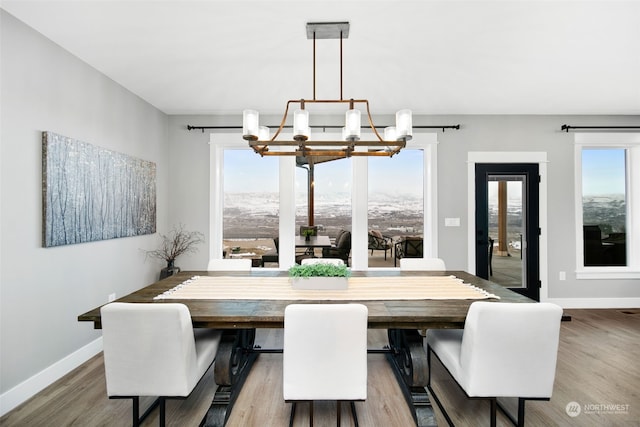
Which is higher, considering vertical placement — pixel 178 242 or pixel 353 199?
pixel 353 199

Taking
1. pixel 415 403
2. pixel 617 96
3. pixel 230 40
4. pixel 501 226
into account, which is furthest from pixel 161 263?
pixel 617 96

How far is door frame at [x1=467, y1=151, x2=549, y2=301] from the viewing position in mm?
4004

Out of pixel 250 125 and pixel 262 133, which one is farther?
pixel 262 133

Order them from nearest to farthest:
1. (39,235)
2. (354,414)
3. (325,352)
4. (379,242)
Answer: (325,352), (354,414), (39,235), (379,242)

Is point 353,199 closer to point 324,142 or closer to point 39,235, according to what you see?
point 324,142

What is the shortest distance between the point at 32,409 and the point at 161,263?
6.56ft

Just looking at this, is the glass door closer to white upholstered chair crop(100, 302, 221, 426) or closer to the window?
the window

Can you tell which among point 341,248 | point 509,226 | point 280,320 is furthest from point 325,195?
point 280,320

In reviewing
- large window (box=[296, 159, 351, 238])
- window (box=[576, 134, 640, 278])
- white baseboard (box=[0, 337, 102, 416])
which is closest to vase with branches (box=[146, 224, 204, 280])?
white baseboard (box=[0, 337, 102, 416])

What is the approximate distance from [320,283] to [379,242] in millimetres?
2451

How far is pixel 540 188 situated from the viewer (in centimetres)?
401

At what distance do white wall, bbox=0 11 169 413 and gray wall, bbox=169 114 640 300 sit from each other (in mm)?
1154

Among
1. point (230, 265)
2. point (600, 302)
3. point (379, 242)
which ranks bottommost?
point (600, 302)

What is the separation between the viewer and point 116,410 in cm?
199
